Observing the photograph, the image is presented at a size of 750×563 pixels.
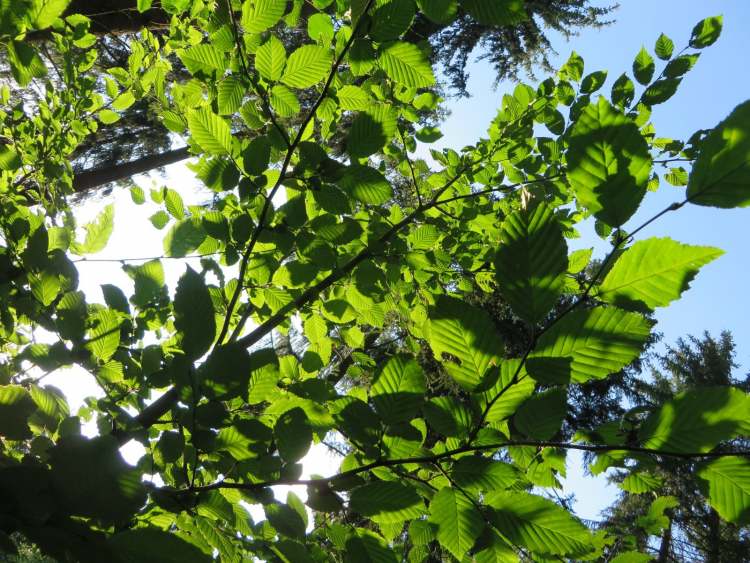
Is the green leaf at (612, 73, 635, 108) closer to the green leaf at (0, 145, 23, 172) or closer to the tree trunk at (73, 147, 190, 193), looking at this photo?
the green leaf at (0, 145, 23, 172)

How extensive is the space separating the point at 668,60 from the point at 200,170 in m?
1.40

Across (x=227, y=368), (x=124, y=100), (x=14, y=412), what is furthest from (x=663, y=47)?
(x=124, y=100)

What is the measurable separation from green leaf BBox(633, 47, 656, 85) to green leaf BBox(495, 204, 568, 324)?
1.33 m

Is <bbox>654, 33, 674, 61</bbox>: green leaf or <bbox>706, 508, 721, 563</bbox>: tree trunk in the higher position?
<bbox>706, 508, 721, 563</bbox>: tree trunk

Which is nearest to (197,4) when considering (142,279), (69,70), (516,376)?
(69,70)

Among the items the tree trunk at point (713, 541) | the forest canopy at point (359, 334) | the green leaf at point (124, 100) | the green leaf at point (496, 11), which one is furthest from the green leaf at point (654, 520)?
the tree trunk at point (713, 541)

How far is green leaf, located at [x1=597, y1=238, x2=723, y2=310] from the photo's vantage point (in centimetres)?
50

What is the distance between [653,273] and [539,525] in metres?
0.37

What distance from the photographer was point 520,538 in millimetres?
672

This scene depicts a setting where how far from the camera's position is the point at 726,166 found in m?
0.47

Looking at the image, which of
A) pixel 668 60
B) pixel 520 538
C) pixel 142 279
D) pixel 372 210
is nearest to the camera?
pixel 520 538

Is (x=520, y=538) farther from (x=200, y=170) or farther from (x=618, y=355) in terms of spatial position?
(x=200, y=170)

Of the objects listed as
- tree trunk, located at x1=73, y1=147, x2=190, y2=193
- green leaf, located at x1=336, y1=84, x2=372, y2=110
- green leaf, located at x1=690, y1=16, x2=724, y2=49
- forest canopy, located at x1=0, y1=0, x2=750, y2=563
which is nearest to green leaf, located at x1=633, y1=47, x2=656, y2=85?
forest canopy, located at x1=0, y1=0, x2=750, y2=563

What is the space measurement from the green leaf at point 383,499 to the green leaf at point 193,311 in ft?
1.07
